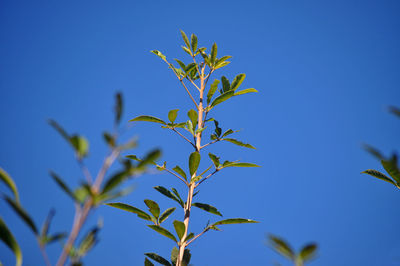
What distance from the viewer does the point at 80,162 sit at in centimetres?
67

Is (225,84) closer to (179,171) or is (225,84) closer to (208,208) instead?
(179,171)

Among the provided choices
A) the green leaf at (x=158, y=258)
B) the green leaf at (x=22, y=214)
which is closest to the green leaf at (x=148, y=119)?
the green leaf at (x=158, y=258)

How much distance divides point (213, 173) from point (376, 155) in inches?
48.2

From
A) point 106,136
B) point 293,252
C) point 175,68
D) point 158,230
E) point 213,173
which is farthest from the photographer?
point 175,68

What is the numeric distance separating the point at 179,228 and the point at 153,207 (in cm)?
26

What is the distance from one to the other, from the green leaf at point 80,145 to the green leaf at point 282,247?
0.52m

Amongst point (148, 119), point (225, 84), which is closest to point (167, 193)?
point (148, 119)

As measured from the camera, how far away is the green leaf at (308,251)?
1.74ft

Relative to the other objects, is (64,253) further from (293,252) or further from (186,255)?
(186,255)

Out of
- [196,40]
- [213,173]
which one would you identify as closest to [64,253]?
[213,173]

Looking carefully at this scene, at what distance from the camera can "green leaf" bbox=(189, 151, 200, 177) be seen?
1606 millimetres

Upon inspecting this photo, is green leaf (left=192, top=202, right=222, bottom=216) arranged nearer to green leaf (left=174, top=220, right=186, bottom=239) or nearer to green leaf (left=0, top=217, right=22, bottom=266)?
green leaf (left=174, top=220, right=186, bottom=239)

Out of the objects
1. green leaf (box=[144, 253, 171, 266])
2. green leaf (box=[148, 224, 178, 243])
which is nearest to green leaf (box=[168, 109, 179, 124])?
green leaf (box=[148, 224, 178, 243])

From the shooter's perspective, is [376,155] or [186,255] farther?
[186,255]
